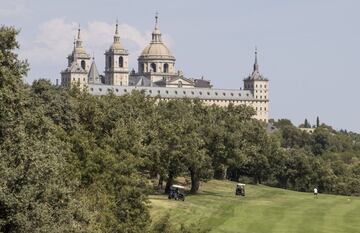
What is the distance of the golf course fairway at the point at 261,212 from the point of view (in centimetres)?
6538

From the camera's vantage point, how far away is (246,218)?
70062mm

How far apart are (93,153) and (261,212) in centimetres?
2750

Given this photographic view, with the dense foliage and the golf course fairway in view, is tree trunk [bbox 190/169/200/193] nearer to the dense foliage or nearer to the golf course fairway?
the dense foliage

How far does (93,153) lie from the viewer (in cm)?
5041

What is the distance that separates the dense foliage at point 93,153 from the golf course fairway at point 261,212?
13.0 feet

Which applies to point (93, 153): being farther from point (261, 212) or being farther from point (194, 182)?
point (194, 182)

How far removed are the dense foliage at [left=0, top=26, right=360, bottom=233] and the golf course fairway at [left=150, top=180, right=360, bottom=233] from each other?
13.0ft

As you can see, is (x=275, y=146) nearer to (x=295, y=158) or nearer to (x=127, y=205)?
(x=295, y=158)

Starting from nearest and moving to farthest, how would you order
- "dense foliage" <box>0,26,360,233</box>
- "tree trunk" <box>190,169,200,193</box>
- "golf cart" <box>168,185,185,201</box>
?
"dense foliage" <box>0,26,360,233</box> < "golf cart" <box>168,185,185,201</box> < "tree trunk" <box>190,169,200,193</box>

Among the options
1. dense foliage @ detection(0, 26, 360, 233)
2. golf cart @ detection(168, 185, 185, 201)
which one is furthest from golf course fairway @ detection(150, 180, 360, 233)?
dense foliage @ detection(0, 26, 360, 233)

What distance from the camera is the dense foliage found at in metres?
30.8

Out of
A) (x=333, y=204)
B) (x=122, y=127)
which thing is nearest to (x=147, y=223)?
(x=122, y=127)

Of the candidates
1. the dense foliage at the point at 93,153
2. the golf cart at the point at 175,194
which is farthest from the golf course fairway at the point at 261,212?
the dense foliage at the point at 93,153

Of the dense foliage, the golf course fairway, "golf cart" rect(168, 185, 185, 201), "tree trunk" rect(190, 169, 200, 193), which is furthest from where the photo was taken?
"tree trunk" rect(190, 169, 200, 193)
